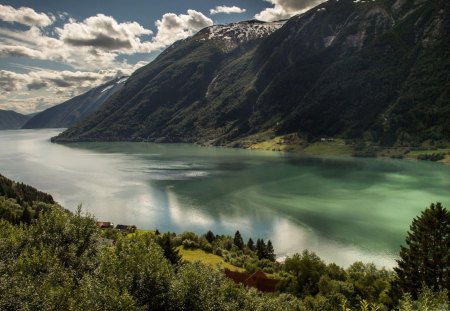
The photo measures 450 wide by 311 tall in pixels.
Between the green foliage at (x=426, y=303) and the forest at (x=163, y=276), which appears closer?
the green foliage at (x=426, y=303)

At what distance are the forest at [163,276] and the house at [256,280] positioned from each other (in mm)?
1329

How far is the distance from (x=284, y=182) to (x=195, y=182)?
4069 cm

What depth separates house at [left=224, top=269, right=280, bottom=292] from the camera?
200 feet

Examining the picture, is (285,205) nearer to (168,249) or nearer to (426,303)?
(168,249)

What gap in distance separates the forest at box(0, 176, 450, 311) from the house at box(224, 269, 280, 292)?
4.36ft

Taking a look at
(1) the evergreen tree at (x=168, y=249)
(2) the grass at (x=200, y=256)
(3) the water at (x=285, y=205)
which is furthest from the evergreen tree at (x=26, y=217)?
(1) the evergreen tree at (x=168, y=249)

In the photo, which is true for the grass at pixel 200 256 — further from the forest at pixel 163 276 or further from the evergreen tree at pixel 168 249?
the evergreen tree at pixel 168 249

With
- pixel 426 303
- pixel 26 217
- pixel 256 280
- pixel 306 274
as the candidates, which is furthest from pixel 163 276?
pixel 26 217

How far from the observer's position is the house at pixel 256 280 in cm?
6099

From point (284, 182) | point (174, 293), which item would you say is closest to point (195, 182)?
point (284, 182)

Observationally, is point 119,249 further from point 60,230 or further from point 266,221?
point 266,221

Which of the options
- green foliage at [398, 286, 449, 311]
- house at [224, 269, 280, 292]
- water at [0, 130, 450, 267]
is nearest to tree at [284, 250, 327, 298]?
house at [224, 269, 280, 292]

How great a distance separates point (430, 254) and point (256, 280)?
82.8ft

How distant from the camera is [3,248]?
134 ft
